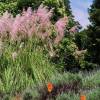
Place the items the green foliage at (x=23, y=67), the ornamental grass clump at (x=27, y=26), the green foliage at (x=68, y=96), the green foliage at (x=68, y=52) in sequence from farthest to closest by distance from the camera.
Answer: the green foliage at (x=68, y=52) → the ornamental grass clump at (x=27, y=26) → the green foliage at (x=23, y=67) → the green foliage at (x=68, y=96)

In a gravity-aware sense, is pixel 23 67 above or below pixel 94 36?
below

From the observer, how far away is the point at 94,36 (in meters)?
20.6

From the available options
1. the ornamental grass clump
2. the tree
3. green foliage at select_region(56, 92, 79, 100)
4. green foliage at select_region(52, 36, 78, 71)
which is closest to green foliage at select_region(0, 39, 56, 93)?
the ornamental grass clump

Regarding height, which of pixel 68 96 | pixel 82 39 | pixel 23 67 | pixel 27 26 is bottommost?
pixel 68 96

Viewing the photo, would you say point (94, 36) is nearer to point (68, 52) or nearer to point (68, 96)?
point (68, 52)

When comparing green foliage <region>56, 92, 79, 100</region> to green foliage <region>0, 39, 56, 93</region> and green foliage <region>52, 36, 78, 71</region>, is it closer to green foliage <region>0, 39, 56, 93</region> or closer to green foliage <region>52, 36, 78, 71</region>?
green foliage <region>0, 39, 56, 93</region>

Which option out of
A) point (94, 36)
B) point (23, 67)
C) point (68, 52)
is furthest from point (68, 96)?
point (94, 36)

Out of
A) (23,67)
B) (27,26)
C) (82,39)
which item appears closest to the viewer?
(23,67)

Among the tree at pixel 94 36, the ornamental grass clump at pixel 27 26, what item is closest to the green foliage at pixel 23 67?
the ornamental grass clump at pixel 27 26

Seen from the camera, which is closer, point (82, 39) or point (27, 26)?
point (27, 26)

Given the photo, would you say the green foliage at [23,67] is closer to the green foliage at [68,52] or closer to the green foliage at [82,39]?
the green foliage at [68,52]

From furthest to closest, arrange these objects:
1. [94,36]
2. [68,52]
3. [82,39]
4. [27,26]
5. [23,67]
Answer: [94,36], [82,39], [68,52], [27,26], [23,67]

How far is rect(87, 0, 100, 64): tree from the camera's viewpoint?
66.6 feet

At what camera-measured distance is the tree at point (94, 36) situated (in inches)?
800
